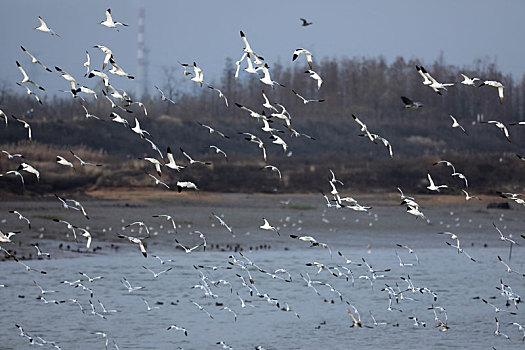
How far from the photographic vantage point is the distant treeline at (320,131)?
50.8 m

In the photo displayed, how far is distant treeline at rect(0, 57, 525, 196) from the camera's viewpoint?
5078cm

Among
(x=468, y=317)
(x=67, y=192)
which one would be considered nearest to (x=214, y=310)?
(x=468, y=317)

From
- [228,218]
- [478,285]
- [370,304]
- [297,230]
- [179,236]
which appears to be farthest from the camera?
[228,218]

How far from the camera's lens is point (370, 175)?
5125 cm

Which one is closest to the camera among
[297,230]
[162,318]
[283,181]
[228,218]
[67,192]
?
[162,318]

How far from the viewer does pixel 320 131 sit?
83.7 metres

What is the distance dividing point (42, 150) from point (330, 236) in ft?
71.7

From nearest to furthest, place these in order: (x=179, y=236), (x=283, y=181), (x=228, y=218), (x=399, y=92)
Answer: (x=179, y=236) → (x=228, y=218) → (x=283, y=181) → (x=399, y=92)

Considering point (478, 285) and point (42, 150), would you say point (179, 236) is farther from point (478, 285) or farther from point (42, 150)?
point (42, 150)

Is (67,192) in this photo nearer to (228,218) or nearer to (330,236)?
(228,218)

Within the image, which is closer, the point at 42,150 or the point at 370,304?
the point at 370,304

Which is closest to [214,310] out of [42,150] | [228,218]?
[228,218]

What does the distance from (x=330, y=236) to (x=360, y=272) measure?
18.5ft

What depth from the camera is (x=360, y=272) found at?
1097 inches
